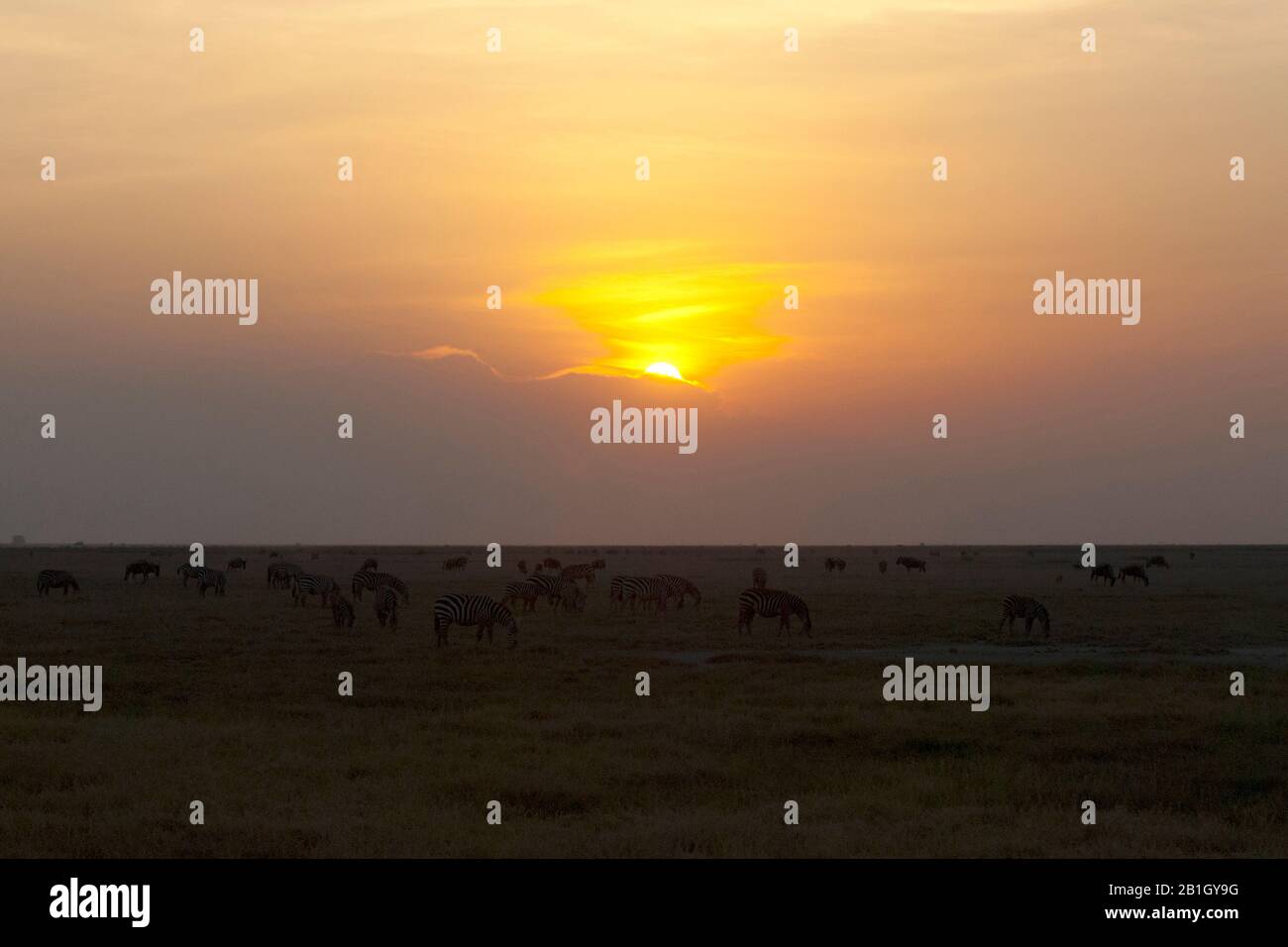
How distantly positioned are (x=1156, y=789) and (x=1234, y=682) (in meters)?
10.6

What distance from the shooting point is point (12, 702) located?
22.8m

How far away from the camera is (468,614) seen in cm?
3284

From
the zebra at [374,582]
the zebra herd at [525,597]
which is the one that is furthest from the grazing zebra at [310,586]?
the zebra at [374,582]

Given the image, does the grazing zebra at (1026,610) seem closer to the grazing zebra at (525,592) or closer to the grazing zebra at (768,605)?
the grazing zebra at (768,605)

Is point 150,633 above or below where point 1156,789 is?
above

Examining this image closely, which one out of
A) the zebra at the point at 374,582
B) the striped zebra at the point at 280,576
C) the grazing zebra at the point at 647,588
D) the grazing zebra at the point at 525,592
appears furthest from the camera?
the striped zebra at the point at 280,576

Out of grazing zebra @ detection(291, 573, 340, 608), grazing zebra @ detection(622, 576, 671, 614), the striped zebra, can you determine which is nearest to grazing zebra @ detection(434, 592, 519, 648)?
grazing zebra @ detection(622, 576, 671, 614)

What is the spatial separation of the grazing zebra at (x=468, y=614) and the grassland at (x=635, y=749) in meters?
0.76

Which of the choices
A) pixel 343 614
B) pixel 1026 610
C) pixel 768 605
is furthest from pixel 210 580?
pixel 1026 610

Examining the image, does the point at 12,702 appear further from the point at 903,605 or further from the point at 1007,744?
the point at 903,605

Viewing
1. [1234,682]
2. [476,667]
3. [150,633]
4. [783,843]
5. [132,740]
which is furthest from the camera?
[150,633]

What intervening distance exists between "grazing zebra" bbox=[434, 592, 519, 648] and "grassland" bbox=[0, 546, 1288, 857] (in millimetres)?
756

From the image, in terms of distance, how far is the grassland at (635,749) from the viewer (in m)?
13.6
